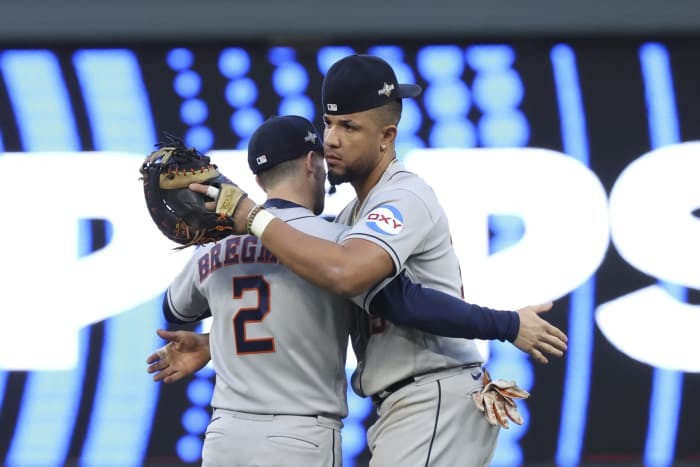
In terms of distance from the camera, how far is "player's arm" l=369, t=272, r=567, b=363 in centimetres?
319

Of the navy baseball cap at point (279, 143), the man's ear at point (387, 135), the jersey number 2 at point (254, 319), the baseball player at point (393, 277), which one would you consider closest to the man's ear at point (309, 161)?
the navy baseball cap at point (279, 143)

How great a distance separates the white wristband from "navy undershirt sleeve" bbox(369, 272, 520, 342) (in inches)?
14.9

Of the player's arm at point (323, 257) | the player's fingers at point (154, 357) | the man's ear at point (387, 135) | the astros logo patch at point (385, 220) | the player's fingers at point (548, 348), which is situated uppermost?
the man's ear at point (387, 135)

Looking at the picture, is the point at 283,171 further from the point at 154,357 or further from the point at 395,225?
the point at 154,357

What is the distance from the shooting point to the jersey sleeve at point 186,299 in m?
3.60

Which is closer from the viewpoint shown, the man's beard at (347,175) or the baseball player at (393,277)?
the baseball player at (393,277)

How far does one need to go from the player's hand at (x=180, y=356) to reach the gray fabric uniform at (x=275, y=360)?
306 mm

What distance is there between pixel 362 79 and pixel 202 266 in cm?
75

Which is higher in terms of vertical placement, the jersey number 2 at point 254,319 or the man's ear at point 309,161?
the man's ear at point 309,161

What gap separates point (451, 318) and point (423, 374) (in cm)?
23

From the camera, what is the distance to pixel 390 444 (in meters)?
3.33

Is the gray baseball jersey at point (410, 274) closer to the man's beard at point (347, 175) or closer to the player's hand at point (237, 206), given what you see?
the man's beard at point (347, 175)

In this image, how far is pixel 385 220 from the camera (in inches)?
124

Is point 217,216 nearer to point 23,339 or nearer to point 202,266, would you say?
point 202,266
